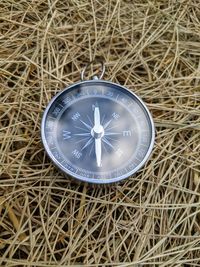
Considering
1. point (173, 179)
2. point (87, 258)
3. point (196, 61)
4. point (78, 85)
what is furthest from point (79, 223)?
point (196, 61)

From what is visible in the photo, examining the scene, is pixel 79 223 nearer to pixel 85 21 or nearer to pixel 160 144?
pixel 160 144

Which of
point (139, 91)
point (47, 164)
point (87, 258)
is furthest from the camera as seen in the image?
point (139, 91)

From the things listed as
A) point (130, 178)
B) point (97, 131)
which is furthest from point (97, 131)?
point (130, 178)
